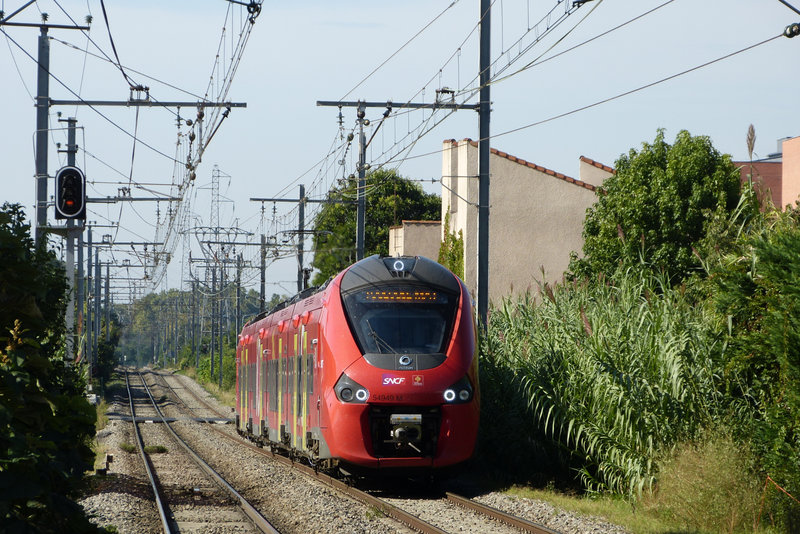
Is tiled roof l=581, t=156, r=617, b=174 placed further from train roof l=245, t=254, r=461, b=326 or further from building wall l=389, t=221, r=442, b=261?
train roof l=245, t=254, r=461, b=326

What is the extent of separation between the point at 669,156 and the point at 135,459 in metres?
16.9

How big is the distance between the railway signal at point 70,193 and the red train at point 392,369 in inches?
160

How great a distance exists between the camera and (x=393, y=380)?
13992mm

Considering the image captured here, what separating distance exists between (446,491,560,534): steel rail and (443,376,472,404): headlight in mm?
1284

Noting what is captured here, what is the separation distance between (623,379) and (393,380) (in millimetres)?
3057

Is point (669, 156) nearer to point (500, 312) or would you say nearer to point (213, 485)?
point (500, 312)

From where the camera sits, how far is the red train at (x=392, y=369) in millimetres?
14008

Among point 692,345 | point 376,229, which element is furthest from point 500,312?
point 376,229

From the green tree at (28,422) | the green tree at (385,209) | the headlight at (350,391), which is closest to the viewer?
the green tree at (28,422)

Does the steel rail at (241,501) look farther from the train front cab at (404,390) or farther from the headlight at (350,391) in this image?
the headlight at (350,391)

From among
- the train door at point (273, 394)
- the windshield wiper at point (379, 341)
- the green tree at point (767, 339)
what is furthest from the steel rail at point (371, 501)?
the green tree at point (767, 339)

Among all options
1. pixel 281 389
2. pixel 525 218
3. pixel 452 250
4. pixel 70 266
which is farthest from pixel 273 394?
pixel 525 218

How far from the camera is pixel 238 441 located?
97.9 feet

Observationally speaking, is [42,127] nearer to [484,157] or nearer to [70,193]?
[70,193]
